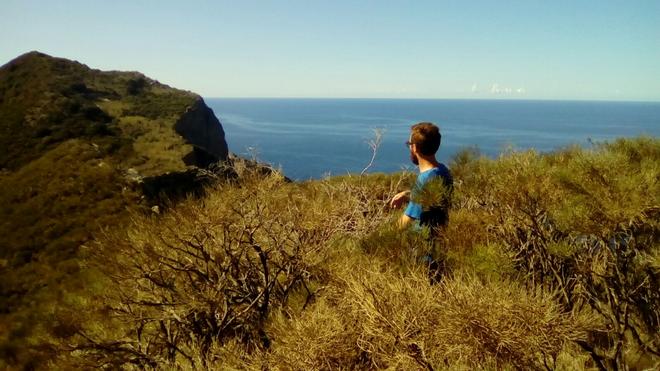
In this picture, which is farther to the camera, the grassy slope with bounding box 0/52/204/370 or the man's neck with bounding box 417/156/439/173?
the grassy slope with bounding box 0/52/204/370

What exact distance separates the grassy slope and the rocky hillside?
0.08 meters

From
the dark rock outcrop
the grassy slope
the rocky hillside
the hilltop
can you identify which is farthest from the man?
the dark rock outcrop

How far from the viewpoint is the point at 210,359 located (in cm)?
469

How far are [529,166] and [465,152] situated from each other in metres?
5.13

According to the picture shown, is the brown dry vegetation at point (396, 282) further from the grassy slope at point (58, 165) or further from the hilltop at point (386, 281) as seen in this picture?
the grassy slope at point (58, 165)

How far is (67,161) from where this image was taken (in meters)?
33.5

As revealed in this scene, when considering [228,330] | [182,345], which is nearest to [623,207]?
[228,330]

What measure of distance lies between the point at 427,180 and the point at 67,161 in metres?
36.1

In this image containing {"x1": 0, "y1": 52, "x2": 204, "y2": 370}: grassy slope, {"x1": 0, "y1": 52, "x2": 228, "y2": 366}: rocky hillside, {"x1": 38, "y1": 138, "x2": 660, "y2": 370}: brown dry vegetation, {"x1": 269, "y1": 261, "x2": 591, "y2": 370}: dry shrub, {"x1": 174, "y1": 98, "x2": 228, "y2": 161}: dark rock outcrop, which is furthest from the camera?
{"x1": 174, "y1": 98, "x2": 228, "y2": 161}: dark rock outcrop

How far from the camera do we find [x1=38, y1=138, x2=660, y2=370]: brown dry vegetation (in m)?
3.31

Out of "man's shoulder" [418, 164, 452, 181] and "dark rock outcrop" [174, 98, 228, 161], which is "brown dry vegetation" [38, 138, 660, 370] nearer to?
"man's shoulder" [418, 164, 452, 181]

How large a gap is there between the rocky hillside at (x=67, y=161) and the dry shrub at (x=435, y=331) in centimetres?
524

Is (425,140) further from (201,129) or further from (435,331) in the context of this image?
(201,129)

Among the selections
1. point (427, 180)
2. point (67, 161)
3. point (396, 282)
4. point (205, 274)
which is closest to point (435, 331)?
point (396, 282)
